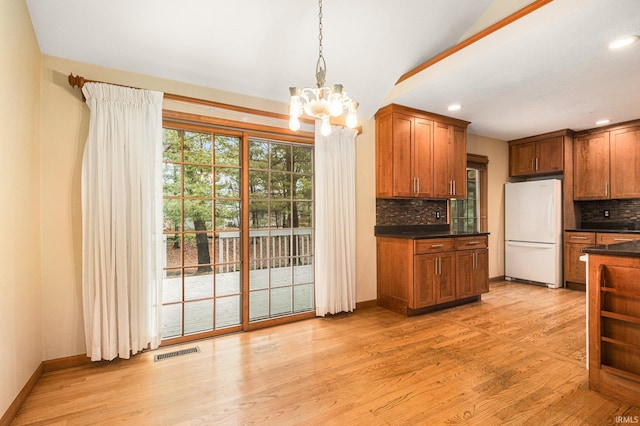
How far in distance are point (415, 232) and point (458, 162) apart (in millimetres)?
1234

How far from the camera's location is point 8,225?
191 cm

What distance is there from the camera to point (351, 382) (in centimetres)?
231

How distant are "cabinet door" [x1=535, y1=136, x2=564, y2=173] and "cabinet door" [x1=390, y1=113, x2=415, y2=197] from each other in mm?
2864

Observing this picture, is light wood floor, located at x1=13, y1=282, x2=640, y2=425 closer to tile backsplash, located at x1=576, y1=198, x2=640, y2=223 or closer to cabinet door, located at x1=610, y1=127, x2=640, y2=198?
cabinet door, located at x1=610, y1=127, x2=640, y2=198

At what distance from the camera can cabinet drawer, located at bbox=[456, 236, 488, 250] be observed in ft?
13.5

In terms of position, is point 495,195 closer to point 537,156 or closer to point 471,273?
point 537,156

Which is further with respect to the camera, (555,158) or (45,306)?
(555,158)

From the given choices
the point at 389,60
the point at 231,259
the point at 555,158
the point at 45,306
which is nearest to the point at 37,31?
the point at 45,306

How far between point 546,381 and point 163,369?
294 centimetres

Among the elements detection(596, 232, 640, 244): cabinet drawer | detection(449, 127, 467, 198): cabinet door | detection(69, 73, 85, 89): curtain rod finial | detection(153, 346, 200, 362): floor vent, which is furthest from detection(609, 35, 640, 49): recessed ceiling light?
detection(153, 346, 200, 362): floor vent

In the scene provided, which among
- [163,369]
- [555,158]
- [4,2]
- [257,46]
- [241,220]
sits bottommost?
[163,369]

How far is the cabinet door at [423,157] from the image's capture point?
13.6 feet

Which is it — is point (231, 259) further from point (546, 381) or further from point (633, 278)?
point (633, 278)

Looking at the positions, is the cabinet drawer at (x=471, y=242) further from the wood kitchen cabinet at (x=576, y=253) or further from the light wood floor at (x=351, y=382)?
the wood kitchen cabinet at (x=576, y=253)
